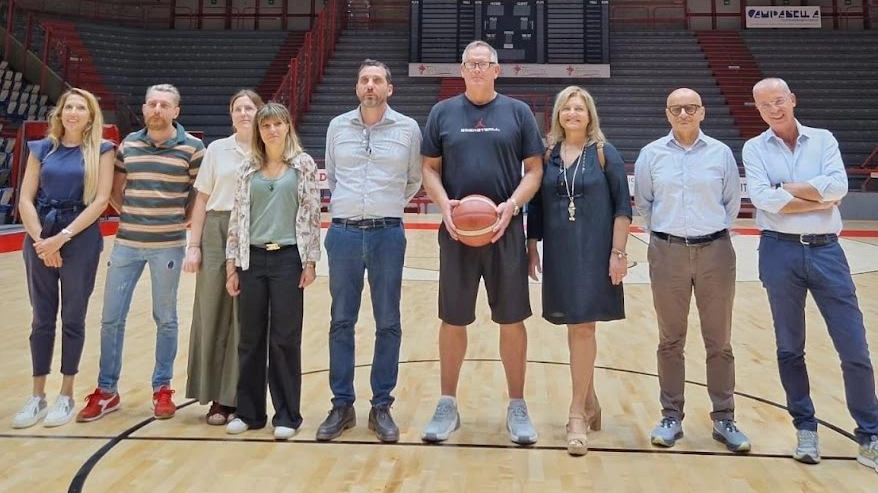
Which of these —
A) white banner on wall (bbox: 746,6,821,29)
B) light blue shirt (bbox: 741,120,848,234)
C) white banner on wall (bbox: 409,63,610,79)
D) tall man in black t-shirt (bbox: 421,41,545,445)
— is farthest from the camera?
white banner on wall (bbox: 746,6,821,29)

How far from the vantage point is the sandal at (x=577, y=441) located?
2.40 metres

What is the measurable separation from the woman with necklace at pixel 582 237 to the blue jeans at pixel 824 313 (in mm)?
541

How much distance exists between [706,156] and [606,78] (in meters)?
13.5

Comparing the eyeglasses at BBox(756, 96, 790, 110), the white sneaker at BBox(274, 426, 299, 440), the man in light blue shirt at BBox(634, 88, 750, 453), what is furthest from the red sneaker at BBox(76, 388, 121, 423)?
the eyeglasses at BBox(756, 96, 790, 110)

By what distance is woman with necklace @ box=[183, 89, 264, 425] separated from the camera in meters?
2.66

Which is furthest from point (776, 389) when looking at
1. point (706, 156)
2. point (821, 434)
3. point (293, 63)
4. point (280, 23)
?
point (280, 23)

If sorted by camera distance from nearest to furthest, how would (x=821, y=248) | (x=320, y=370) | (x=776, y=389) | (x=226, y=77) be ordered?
(x=821, y=248)
(x=776, y=389)
(x=320, y=370)
(x=226, y=77)

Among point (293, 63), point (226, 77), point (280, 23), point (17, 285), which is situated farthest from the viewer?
point (280, 23)

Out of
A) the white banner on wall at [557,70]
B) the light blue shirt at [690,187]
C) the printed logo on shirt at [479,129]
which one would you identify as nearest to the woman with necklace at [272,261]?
the printed logo on shirt at [479,129]

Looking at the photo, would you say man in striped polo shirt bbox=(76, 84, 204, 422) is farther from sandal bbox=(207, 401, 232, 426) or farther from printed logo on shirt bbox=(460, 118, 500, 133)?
printed logo on shirt bbox=(460, 118, 500, 133)

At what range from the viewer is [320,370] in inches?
138

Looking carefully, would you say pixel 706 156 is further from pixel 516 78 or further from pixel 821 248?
pixel 516 78

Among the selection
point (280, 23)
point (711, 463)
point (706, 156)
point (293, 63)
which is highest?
point (280, 23)

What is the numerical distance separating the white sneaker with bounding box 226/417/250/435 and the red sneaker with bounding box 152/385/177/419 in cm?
32
